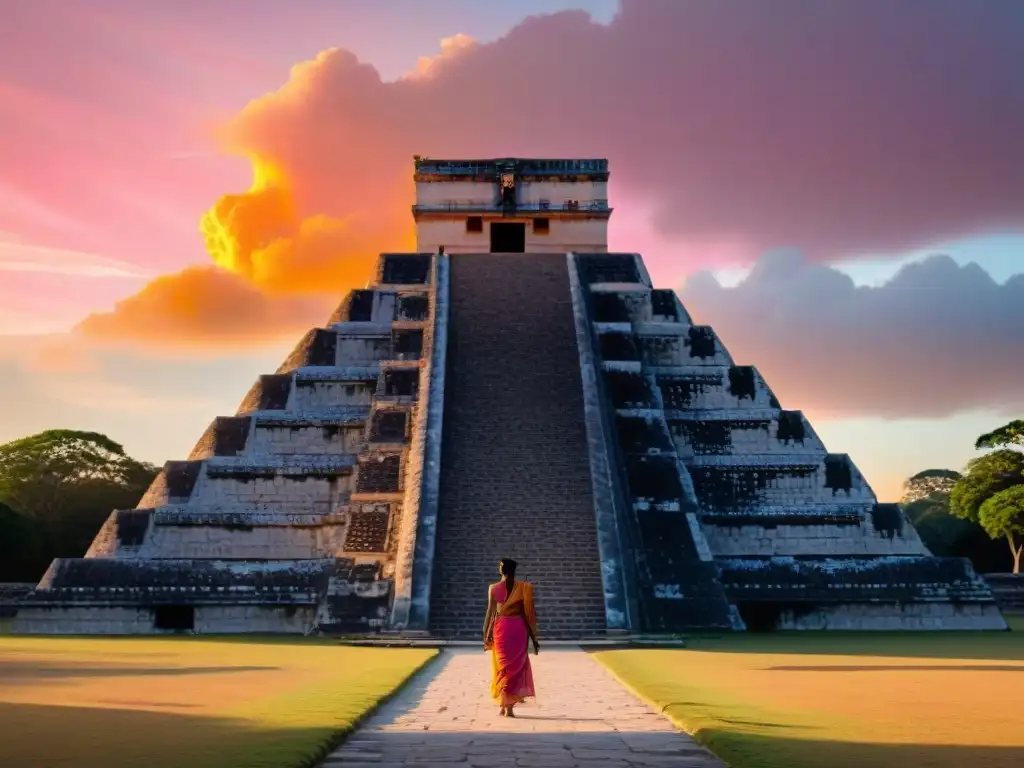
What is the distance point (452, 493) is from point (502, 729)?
33.8 feet

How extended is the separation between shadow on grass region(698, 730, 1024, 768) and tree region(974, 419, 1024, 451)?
28032 millimetres

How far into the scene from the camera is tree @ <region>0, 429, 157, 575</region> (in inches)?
1474

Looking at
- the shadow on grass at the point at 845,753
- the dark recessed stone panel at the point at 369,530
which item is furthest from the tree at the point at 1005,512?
the shadow on grass at the point at 845,753

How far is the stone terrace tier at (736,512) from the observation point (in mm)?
16672

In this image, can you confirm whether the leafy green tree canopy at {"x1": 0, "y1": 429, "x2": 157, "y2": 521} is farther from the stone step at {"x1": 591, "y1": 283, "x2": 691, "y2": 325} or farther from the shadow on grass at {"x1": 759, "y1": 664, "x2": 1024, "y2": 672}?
the shadow on grass at {"x1": 759, "y1": 664, "x2": 1024, "y2": 672}

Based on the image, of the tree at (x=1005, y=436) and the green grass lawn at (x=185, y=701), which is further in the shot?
the tree at (x=1005, y=436)

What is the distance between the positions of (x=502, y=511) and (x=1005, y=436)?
20197 mm

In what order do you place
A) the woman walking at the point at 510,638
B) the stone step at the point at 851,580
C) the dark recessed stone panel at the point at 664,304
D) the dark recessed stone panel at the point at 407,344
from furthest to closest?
1. the dark recessed stone panel at the point at 664,304
2. the dark recessed stone panel at the point at 407,344
3. the stone step at the point at 851,580
4. the woman walking at the point at 510,638

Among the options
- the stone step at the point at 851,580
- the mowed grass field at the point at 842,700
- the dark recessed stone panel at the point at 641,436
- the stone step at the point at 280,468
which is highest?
the dark recessed stone panel at the point at 641,436

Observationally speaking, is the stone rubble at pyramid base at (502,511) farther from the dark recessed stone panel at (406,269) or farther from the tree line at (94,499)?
the tree line at (94,499)

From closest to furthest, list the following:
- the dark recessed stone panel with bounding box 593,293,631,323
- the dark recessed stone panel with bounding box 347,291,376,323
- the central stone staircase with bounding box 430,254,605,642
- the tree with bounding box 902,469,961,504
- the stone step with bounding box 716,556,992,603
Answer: the central stone staircase with bounding box 430,254,605,642 → the stone step with bounding box 716,556,992,603 → the dark recessed stone panel with bounding box 593,293,631,323 → the dark recessed stone panel with bounding box 347,291,376,323 → the tree with bounding box 902,469,961,504

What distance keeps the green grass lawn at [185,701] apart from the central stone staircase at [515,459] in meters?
2.58

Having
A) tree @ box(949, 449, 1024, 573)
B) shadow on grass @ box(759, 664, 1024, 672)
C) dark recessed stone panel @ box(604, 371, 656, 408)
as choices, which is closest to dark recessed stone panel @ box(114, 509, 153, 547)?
dark recessed stone panel @ box(604, 371, 656, 408)

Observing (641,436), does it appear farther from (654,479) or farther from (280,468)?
(280,468)
